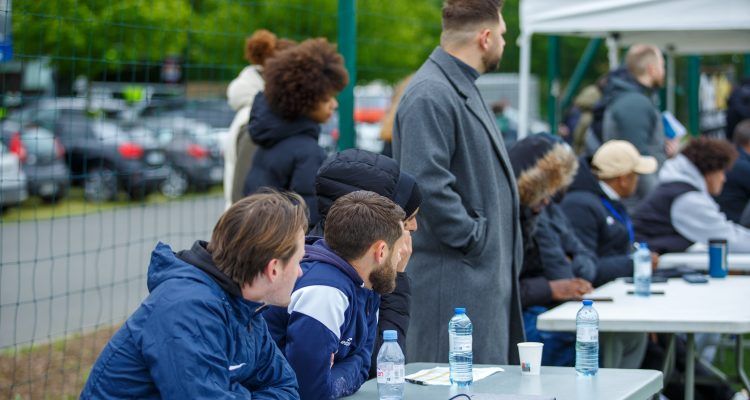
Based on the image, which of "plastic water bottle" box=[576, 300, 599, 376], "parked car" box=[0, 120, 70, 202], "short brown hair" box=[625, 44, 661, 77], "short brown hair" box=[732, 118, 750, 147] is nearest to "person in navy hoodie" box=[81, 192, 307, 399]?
"plastic water bottle" box=[576, 300, 599, 376]

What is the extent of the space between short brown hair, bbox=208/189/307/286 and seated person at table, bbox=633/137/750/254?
14.7 ft

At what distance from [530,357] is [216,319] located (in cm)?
123

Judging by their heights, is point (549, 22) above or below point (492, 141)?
above

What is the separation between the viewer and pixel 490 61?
4766 mm

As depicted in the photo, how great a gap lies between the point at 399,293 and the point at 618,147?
301cm

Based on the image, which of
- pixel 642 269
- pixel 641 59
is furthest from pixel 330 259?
pixel 641 59

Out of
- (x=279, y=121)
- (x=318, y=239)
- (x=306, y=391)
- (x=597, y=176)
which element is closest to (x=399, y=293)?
(x=318, y=239)

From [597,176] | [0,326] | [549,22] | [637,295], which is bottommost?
[0,326]

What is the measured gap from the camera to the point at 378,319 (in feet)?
12.4

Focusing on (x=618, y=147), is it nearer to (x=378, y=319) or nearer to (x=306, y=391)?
(x=378, y=319)

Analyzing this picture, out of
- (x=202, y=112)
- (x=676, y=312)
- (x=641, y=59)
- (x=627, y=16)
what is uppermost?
(x=627, y=16)

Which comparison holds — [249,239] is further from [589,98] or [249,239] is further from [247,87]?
[589,98]

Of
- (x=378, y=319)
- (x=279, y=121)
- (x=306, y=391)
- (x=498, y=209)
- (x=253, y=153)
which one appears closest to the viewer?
(x=306, y=391)

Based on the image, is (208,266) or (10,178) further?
(10,178)
